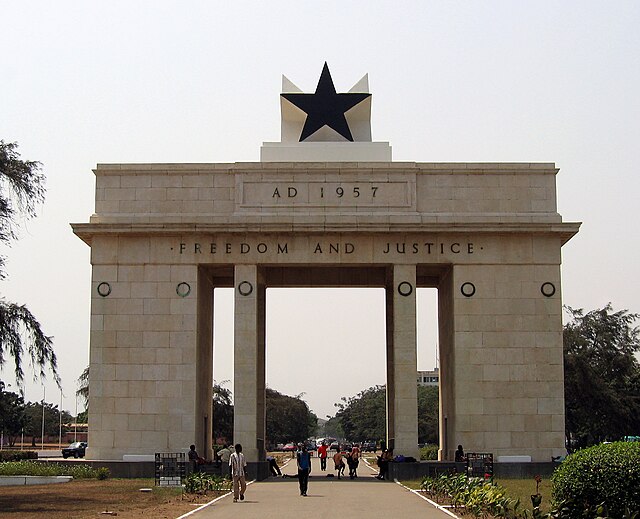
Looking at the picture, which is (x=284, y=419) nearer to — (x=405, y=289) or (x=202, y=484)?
(x=405, y=289)

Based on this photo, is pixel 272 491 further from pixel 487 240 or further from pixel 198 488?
pixel 487 240

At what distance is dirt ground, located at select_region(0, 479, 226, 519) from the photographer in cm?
2598

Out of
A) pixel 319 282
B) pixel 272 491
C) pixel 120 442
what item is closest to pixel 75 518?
pixel 272 491

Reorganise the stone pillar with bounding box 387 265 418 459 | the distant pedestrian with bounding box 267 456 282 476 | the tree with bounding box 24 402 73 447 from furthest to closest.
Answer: the tree with bounding box 24 402 73 447 < the distant pedestrian with bounding box 267 456 282 476 < the stone pillar with bounding box 387 265 418 459

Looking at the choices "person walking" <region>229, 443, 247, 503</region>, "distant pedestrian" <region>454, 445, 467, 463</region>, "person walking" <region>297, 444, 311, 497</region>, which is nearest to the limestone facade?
"distant pedestrian" <region>454, 445, 467, 463</region>

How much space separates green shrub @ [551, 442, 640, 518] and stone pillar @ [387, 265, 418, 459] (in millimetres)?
23866

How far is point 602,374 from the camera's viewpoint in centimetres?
7169

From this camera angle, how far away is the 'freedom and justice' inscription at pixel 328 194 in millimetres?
46000

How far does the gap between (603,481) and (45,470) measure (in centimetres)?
2652

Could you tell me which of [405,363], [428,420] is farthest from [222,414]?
[405,363]

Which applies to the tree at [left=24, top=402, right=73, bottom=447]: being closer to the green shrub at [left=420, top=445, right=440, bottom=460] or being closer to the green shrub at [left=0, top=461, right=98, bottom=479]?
the green shrub at [left=420, top=445, right=440, bottom=460]

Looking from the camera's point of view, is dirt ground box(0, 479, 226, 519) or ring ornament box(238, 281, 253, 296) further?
ring ornament box(238, 281, 253, 296)

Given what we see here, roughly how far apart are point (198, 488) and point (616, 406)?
1672 inches

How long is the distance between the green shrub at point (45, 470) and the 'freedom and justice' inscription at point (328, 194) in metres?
13.3
